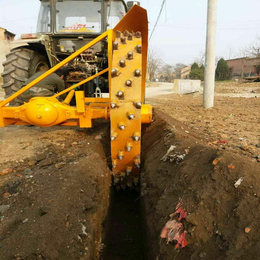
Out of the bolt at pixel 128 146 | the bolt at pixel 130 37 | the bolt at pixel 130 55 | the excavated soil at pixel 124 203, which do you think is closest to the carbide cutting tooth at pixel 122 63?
the bolt at pixel 130 55

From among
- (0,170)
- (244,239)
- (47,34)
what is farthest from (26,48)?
(244,239)

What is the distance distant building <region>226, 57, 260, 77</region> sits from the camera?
36812mm

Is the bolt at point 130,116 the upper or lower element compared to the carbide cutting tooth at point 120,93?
lower

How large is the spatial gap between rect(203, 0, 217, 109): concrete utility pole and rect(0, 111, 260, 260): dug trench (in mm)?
4556

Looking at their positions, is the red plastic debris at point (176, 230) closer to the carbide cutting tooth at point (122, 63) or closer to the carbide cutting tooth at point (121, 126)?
the carbide cutting tooth at point (121, 126)

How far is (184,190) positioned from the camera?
214cm

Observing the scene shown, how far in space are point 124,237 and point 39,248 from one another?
120cm

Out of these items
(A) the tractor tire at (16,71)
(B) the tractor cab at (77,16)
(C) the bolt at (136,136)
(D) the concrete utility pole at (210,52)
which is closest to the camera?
(C) the bolt at (136,136)

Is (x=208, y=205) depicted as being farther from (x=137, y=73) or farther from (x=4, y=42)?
(x=4, y=42)

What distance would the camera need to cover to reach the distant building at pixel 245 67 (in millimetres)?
36812

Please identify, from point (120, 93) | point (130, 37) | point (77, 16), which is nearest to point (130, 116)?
point (120, 93)

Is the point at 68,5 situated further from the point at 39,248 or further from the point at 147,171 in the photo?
the point at 39,248

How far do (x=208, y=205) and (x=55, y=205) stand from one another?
1.34 metres

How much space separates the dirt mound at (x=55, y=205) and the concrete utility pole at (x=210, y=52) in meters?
5.15
